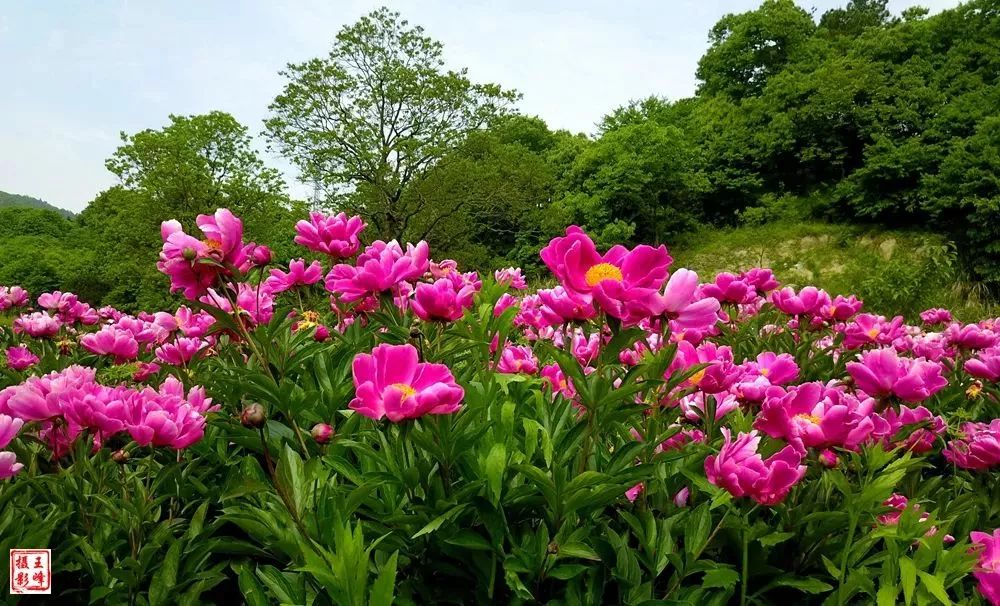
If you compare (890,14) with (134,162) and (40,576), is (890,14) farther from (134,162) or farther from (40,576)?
(40,576)

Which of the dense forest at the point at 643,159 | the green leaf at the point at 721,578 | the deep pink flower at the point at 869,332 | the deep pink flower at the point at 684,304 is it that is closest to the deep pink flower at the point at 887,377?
the deep pink flower at the point at 684,304

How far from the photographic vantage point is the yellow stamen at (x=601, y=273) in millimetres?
1048

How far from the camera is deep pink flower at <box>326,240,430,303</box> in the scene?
5.08 feet

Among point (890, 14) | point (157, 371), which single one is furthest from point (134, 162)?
point (890, 14)

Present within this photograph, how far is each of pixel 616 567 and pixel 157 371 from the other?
84.6 inches

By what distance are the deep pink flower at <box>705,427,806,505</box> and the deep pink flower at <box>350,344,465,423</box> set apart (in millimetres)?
475

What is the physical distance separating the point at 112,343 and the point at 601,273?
208cm

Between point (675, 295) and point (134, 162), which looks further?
point (134, 162)

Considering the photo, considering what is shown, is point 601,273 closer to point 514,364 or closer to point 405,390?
point 405,390

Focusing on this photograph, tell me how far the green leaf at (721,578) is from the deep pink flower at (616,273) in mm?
455

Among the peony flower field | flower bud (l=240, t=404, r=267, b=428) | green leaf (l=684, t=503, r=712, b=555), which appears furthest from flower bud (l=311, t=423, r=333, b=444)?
green leaf (l=684, t=503, r=712, b=555)

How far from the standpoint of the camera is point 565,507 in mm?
1001

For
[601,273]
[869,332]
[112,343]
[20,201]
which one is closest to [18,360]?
[112,343]

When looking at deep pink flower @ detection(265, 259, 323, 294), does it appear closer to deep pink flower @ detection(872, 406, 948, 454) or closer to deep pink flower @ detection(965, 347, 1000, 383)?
deep pink flower @ detection(872, 406, 948, 454)
